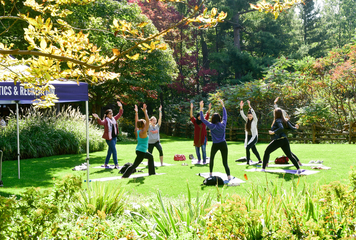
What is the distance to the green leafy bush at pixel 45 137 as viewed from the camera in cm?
1241

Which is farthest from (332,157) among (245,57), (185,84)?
(185,84)

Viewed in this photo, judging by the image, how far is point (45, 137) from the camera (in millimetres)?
13352

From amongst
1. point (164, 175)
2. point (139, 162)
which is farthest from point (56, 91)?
point (164, 175)

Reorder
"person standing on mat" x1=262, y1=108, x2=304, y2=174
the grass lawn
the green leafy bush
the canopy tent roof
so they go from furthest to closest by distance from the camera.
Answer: the green leafy bush < "person standing on mat" x1=262, y1=108, x2=304, y2=174 < the grass lawn < the canopy tent roof

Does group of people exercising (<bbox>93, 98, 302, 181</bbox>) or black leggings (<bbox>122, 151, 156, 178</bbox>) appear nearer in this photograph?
group of people exercising (<bbox>93, 98, 302, 181</bbox>)

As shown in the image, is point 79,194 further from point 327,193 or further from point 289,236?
point 327,193

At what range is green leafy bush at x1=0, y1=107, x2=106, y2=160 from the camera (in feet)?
40.7

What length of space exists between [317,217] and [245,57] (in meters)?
27.8

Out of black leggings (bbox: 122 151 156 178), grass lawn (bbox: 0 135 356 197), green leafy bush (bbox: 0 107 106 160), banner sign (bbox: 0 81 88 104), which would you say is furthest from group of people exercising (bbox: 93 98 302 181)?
green leafy bush (bbox: 0 107 106 160)

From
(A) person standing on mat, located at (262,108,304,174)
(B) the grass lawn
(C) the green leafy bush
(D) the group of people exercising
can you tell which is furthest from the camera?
(C) the green leafy bush

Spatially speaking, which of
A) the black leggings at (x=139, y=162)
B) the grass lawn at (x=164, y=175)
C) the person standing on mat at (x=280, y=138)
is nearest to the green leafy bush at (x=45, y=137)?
the grass lawn at (x=164, y=175)

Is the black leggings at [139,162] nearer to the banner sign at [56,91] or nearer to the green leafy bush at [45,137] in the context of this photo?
the banner sign at [56,91]

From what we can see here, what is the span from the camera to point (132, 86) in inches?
907

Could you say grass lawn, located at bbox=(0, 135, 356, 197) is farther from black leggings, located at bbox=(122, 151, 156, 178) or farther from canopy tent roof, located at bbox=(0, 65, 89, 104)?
canopy tent roof, located at bbox=(0, 65, 89, 104)
